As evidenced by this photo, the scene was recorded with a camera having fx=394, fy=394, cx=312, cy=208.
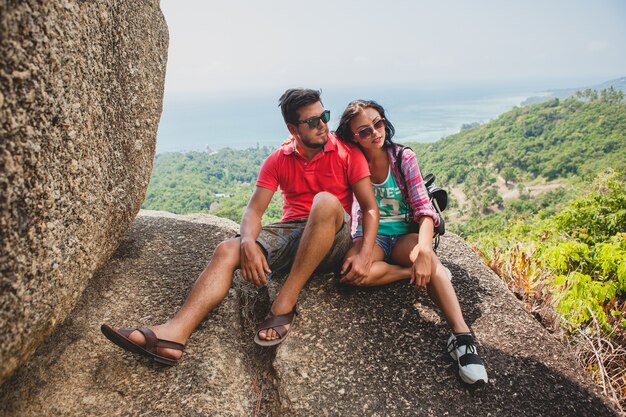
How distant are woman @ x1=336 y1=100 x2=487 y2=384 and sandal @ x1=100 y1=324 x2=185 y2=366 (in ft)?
5.17

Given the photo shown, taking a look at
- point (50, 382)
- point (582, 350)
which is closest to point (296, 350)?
point (50, 382)

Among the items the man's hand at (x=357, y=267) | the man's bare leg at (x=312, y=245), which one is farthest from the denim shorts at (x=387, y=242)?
the man's bare leg at (x=312, y=245)

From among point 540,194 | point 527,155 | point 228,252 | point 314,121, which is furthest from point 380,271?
point 527,155

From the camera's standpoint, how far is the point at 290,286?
3.23 metres

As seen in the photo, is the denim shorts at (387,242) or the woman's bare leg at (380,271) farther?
the denim shorts at (387,242)

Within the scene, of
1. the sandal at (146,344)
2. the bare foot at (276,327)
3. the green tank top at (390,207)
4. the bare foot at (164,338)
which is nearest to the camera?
the sandal at (146,344)

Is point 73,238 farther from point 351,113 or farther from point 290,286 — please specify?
point 351,113

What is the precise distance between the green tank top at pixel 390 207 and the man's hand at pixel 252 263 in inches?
47.5

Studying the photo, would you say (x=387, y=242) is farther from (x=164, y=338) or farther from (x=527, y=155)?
(x=527, y=155)

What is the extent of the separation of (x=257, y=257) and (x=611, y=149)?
2970 inches

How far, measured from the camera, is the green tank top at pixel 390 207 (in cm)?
368

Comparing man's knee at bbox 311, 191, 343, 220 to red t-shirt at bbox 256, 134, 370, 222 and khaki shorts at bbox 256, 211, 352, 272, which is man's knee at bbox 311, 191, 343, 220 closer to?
khaki shorts at bbox 256, 211, 352, 272

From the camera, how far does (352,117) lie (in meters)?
3.52

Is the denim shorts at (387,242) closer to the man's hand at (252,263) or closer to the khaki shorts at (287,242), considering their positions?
the khaki shorts at (287,242)
